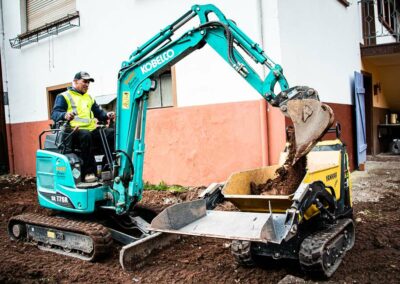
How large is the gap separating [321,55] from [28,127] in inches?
308

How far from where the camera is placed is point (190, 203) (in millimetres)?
3805

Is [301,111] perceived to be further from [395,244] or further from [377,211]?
[377,211]

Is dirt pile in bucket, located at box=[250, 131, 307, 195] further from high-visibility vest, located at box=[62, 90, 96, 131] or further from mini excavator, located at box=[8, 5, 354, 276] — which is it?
high-visibility vest, located at box=[62, 90, 96, 131]

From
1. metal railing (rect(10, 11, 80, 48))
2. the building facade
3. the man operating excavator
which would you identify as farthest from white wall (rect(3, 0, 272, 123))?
the man operating excavator

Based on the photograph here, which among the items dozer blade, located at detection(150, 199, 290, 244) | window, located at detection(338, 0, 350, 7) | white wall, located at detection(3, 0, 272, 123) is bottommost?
dozer blade, located at detection(150, 199, 290, 244)

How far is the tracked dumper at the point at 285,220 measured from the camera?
10.7 feet

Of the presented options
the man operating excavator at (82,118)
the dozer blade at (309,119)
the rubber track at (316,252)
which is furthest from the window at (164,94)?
the rubber track at (316,252)

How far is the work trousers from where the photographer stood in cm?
488

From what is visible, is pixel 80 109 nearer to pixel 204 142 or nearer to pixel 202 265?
pixel 202 265

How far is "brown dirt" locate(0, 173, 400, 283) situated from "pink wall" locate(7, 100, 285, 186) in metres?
1.99

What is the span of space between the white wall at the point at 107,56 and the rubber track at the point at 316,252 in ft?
11.7

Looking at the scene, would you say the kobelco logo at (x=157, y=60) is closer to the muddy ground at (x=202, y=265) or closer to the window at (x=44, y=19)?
the muddy ground at (x=202, y=265)

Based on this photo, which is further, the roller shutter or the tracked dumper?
the roller shutter

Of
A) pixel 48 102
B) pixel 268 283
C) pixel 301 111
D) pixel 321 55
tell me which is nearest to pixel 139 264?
pixel 268 283
